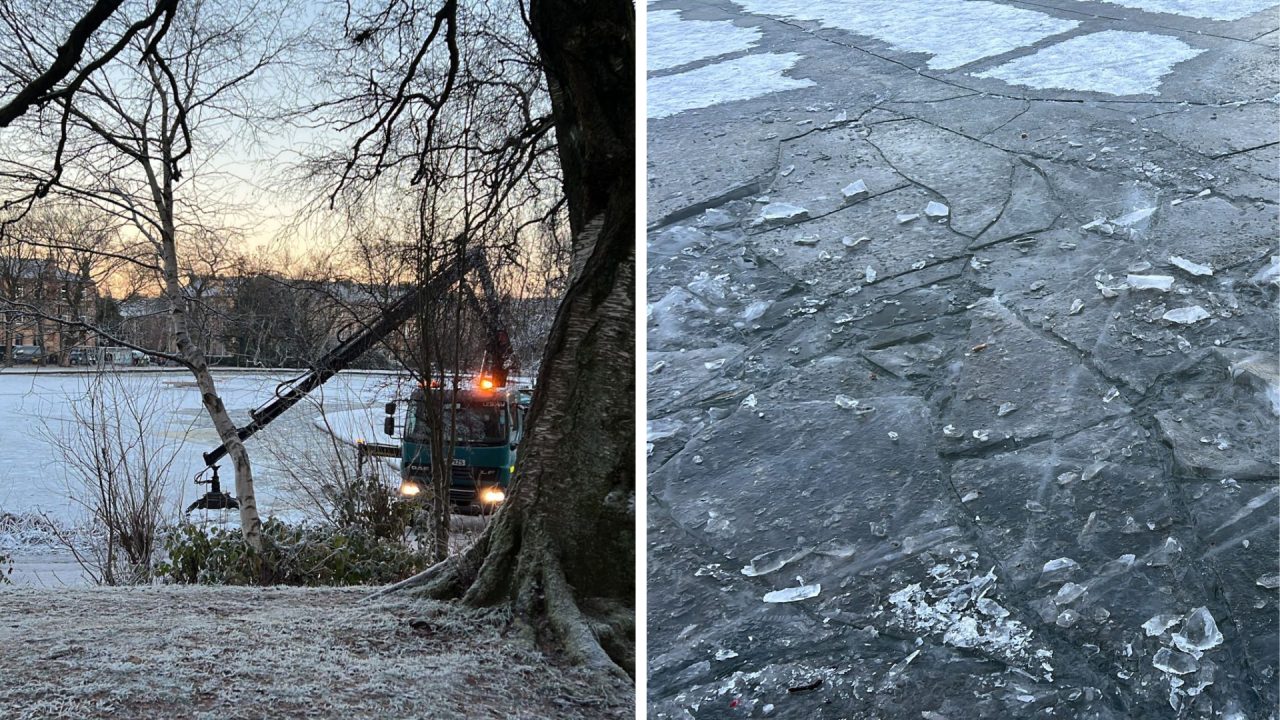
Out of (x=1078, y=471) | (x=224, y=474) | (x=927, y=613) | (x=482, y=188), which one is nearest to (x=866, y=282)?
(x=1078, y=471)

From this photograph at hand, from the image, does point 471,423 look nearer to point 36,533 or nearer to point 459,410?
point 459,410

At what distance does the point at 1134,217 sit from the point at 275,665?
149 centimetres

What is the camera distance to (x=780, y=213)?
4.13ft

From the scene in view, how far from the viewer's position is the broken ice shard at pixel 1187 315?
45.0 inches

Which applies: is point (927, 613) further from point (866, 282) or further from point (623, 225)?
point (623, 225)

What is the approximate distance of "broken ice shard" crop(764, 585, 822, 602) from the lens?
0.94 m

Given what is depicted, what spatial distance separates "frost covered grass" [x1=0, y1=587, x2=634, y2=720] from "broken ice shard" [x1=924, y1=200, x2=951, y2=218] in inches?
36.9

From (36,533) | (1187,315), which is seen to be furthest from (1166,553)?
(36,533)

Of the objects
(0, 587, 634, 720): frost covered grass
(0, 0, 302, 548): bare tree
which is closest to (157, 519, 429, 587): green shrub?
(0, 0, 302, 548): bare tree

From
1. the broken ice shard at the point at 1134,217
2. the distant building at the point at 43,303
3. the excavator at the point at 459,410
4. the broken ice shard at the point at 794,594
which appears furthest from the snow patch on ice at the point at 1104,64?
the distant building at the point at 43,303

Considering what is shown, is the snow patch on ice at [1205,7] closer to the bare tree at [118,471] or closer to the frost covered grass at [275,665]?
the frost covered grass at [275,665]

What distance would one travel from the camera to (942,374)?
109 cm

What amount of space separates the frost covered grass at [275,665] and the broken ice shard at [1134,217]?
1071 millimetres

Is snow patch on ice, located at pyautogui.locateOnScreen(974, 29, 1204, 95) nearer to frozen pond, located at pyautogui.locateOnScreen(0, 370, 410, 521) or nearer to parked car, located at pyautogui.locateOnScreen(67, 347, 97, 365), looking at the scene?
frozen pond, located at pyautogui.locateOnScreen(0, 370, 410, 521)
